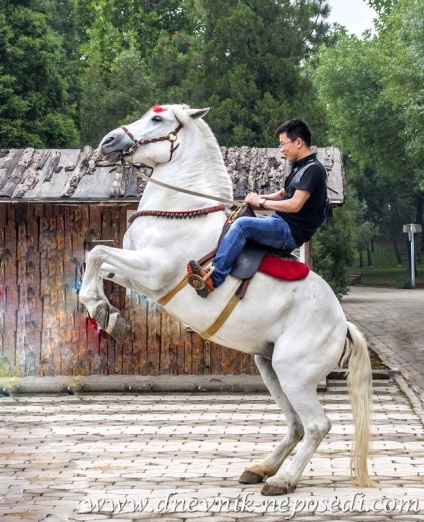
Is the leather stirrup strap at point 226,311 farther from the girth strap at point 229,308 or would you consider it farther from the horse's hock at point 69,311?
the horse's hock at point 69,311

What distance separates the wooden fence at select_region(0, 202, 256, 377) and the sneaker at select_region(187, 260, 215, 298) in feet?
29.0

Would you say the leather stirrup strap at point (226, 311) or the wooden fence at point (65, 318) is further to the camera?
the wooden fence at point (65, 318)

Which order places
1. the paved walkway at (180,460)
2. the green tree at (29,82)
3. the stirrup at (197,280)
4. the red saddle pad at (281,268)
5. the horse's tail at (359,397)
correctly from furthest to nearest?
1. the green tree at (29,82)
2. the horse's tail at (359,397)
3. the red saddle pad at (281,268)
4. the stirrup at (197,280)
5. the paved walkway at (180,460)

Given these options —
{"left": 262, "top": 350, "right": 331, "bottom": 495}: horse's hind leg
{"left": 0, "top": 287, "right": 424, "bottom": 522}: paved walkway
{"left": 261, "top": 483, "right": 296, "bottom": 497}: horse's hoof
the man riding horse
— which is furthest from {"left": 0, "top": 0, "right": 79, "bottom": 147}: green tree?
{"left": 261, "top": 483, "right": 296, "bottom": 497}: horse's hoof

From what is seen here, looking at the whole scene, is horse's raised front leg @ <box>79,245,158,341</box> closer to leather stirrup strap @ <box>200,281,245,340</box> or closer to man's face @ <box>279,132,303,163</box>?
leather stirrup strap @ <box>200,281,245,340</box>

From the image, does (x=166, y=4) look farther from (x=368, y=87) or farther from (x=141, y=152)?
(x=141, y=152)

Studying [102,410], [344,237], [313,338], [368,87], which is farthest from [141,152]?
[368,87]

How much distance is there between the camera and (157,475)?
389 inches

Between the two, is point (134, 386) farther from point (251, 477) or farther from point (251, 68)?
point (251, 68)

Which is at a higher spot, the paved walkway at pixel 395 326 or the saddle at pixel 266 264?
the saddle at pixel 266 264

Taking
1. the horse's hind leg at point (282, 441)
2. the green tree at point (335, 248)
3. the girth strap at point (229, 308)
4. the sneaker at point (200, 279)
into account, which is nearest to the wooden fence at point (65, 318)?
the horse's hind leg at point (282, 441)

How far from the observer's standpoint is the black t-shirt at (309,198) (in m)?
9.02

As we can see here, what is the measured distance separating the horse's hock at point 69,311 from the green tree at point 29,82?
2431cm

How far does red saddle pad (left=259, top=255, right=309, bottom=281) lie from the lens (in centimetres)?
899
